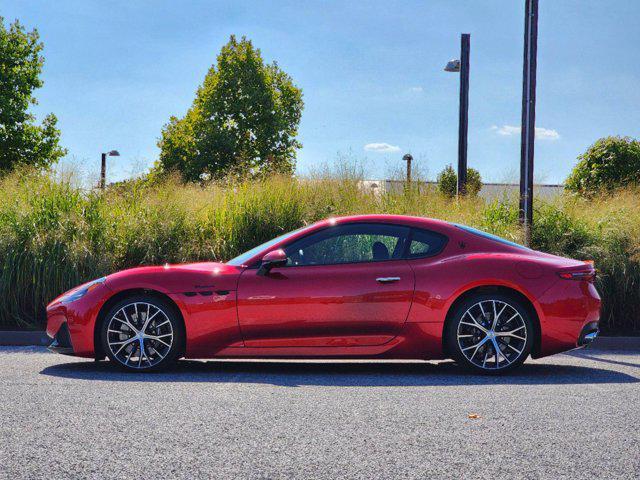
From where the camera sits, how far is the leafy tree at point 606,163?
910 inches

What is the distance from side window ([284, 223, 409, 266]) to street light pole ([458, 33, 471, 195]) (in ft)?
30.8

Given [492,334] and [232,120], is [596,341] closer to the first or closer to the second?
[492,334]

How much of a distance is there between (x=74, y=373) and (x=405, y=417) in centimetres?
311

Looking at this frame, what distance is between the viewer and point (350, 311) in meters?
6.39

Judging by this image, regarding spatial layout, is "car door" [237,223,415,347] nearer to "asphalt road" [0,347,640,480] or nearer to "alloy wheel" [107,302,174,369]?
"asphalt road" [0,347,640,480]

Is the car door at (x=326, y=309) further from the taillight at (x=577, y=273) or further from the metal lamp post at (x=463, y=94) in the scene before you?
the metal lamp post at (x=463, y=94)

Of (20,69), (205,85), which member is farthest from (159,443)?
(205,85)

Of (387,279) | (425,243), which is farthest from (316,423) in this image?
(425,243)

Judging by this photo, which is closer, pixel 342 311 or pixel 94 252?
pixel 342 311

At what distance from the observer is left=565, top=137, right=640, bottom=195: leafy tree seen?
23109 millimetres

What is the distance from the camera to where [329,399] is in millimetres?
5398

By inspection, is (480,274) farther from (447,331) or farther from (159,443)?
(159,443)

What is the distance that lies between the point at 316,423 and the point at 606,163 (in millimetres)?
20914

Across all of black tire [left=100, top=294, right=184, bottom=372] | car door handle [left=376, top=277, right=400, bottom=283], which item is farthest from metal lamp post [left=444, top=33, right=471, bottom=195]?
black tire [left=100, top=294, right=184, bottom=372]
